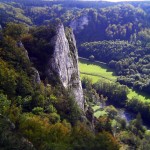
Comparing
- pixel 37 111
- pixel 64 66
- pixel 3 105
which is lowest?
pixel 37 111

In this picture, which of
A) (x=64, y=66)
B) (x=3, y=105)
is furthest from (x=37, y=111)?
(x=64, y=66)

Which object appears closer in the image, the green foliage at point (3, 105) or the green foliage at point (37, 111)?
the green foliage at point (3, 105)

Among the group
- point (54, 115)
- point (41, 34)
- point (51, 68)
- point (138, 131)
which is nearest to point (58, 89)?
point (51, 68)

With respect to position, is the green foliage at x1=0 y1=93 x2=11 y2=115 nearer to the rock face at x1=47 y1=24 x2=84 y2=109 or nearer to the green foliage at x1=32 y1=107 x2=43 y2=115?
the green foliage at x1=32 y1=107 x2=43 y2=115

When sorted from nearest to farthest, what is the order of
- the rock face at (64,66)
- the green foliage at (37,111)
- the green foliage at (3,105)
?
the green foliage at (3,105) < the green foliage at (37,111) < the rock face at (64,66)

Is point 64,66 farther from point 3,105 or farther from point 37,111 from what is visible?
point 3,105

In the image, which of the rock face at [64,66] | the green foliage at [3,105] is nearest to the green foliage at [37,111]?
the green foliage at [3,105]

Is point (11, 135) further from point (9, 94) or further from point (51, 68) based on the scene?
point (51, 68)

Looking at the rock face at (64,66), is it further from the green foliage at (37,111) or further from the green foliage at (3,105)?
the green foliage at (3,105)
